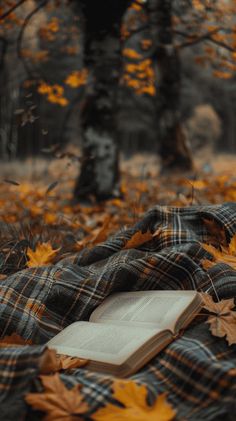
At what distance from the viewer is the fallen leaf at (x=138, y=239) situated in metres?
2.11

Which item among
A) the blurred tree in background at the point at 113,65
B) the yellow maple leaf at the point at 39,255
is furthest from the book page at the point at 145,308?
the blurred tree in background at the point at 113,65

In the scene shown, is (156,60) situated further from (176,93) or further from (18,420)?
(18,420)

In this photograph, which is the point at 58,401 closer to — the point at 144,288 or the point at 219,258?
the point at 144,288

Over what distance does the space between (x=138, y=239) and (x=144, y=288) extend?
0.26m

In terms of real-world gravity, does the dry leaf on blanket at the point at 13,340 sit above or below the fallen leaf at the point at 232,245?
below

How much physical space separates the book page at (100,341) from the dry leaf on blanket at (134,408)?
14cm

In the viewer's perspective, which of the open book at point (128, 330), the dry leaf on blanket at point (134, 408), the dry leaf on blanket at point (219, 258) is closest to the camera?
the dry leaf on blanket at point (134, 408)

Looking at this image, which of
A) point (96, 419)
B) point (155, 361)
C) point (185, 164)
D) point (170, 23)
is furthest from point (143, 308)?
point (185, 164)

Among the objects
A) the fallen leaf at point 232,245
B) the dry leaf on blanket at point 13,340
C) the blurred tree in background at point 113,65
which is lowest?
the dry leaf on blanket at point 13,340

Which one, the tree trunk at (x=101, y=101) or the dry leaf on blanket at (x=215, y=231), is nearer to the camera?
the dry leaf on blanket at (x=215, y=231)

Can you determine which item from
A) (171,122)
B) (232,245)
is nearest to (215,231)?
(232,245)

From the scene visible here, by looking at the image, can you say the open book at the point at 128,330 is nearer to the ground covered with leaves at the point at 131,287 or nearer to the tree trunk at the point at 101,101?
the ground covered with leaves at the point at 131,287

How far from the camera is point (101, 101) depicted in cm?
532

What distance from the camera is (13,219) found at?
160 inches
